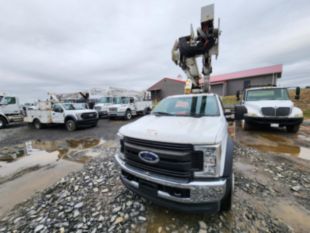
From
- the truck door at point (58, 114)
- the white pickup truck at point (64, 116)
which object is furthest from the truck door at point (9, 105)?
the truck door at point (58, 114)

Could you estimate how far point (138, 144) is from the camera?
2.15 m

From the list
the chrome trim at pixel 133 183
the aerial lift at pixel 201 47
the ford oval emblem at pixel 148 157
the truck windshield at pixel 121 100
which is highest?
the aerial lift at pixel 201 47

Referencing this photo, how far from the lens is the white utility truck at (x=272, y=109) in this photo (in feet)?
Answer: 21.4

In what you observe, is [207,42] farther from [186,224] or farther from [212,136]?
[186,224]

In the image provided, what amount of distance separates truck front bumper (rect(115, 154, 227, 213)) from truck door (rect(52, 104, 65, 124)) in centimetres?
977

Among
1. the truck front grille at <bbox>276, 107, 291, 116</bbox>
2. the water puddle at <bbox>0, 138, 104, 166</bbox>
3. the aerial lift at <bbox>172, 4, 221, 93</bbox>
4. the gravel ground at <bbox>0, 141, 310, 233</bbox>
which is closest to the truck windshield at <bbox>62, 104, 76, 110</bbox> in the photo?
the water puddle at <bbox>0, 138, 104, 166</bbox>

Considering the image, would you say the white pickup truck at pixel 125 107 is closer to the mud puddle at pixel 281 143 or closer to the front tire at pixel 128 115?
the front tire at pixel 128 115

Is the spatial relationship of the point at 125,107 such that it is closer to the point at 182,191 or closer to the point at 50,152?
the point at 50,152

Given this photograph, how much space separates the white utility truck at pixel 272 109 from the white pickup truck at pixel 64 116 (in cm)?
897

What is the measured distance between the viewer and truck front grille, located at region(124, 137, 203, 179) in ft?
5.90

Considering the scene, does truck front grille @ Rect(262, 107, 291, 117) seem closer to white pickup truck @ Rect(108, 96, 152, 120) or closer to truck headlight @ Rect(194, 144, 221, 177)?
truck headlight @ Rect(194, 144, 221, 177)

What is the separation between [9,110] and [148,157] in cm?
1649

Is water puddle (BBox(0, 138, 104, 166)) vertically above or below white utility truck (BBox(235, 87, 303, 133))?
below

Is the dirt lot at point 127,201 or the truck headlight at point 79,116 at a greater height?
the truck headlight at point 79,116
